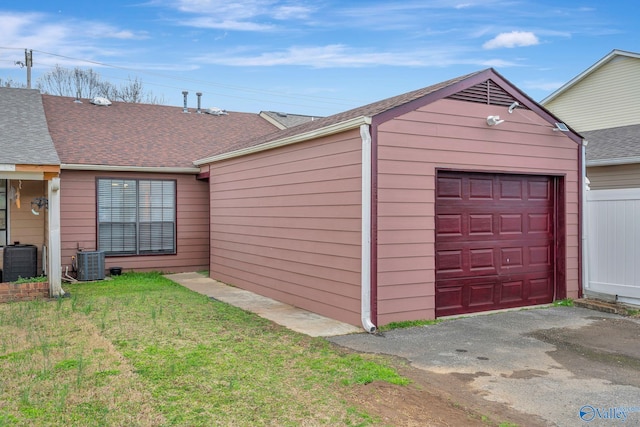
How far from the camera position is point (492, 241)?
751 cm

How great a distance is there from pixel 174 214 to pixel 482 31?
34.6 feet

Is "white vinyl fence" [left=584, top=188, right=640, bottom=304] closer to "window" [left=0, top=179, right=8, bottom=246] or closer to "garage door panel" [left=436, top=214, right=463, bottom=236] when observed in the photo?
"garage door panel" [left=436, top=214, right=463, bottom=236]

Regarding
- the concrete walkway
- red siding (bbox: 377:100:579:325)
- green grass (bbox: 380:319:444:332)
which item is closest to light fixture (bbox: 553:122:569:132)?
→ red siding (bbox: 377:100:579:325)

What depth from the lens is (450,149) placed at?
23.0 feet

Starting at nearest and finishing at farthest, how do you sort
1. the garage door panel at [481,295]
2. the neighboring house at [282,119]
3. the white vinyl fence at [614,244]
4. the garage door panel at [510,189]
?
the garage door panel at [481,295] → the white vinyl fence at [614,244] → the garage door panel at [510,189] → the neighboring house at [282,119]

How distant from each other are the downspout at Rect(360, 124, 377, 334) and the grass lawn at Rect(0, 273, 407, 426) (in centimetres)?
77

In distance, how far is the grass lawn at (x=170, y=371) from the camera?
12.1ft

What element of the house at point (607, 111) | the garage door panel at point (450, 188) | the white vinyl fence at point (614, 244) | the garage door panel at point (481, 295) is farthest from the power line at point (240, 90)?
the white vinyl fence at point (614, 244)

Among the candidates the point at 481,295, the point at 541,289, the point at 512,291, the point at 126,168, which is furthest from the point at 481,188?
the point at 126,168

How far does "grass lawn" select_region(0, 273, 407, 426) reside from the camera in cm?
369

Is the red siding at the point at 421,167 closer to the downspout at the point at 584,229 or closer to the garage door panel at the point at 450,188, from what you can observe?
the garage door panel at the point at 450,188

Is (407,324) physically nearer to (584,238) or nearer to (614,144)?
(584,238)

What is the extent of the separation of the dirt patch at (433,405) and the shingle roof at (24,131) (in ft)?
22.0

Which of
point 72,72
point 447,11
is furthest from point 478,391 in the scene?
point 72,72
